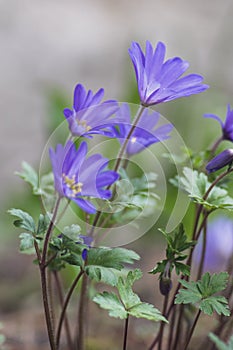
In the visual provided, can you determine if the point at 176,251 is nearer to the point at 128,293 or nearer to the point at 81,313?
the point at 128,293

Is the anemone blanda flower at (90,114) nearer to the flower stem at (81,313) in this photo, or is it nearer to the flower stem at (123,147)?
the flower stem at (123,147)

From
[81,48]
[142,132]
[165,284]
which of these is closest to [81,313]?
[165,284]

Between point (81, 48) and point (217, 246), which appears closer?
point (217, 246)

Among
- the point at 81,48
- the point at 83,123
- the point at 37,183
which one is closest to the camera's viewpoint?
the point at 83,123

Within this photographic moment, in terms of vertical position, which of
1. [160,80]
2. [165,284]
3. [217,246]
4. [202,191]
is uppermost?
[160,80]

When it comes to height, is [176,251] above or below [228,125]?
below

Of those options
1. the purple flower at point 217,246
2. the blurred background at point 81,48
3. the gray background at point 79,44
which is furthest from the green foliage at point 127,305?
the gray background at point 79,44

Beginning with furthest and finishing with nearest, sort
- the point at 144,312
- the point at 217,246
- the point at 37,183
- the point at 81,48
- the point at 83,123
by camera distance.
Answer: the point at 81,48, the point at 217,246, the point at 37,183, the point at 83,123, the point at 144,312
